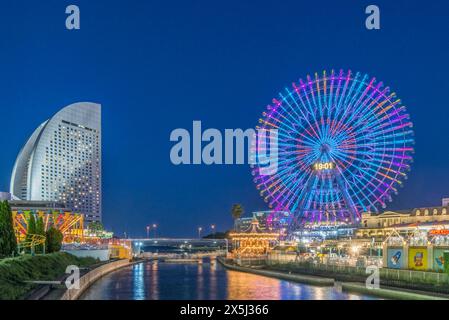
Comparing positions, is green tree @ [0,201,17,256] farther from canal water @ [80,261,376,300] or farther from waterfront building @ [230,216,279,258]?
waterfront building @ [230,216,279,258]

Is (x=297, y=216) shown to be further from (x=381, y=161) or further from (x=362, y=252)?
(x=381, y=161)

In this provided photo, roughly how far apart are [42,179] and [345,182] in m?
140

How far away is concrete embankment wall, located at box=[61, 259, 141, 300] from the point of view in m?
34.6

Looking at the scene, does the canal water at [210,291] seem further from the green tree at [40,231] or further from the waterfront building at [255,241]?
the waterfront building at [255,241]

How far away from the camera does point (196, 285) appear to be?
179ft

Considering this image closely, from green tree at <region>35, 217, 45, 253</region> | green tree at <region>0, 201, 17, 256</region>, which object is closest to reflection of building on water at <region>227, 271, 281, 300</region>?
green tree at <region>0, 201, 17, 256</region>

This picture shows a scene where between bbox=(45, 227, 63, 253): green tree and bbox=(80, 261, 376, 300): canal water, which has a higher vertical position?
bbox=(45, 227, 63, 253): green tree

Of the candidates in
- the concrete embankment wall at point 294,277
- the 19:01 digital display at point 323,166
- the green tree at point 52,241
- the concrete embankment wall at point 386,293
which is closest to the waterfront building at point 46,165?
the concrete embankment wall at point 294,277

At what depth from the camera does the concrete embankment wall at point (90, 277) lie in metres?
34.6

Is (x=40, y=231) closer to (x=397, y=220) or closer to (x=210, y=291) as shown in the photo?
(x=210, y=291)

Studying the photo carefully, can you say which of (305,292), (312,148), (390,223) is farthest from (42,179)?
(305,292)

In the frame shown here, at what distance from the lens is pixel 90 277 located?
52344mm

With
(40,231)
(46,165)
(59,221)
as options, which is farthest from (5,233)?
(46,165)
